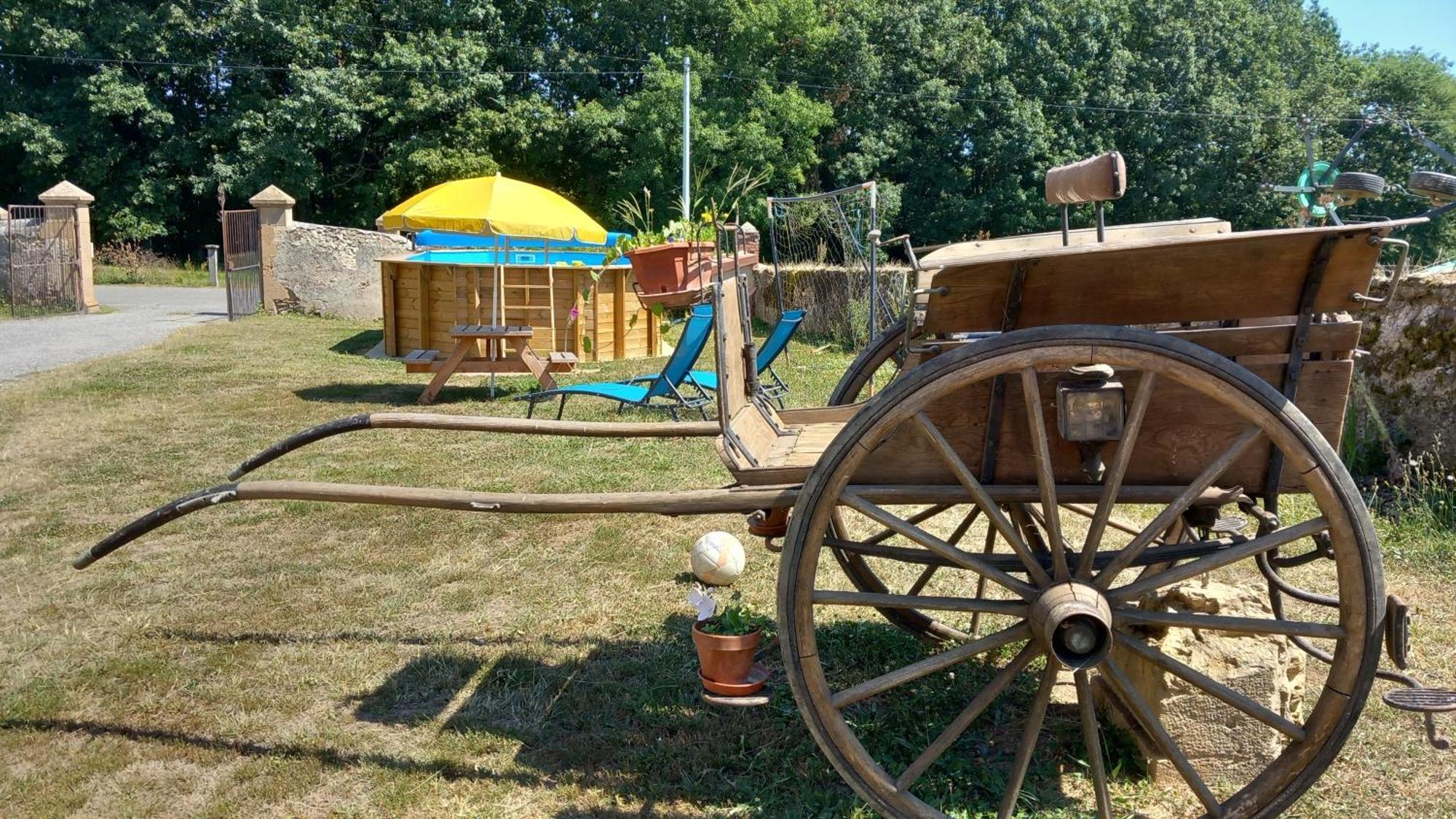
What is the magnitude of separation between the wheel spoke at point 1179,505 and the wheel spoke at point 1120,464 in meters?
0.05

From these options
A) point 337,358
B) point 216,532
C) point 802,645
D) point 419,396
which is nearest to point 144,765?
point 802,645

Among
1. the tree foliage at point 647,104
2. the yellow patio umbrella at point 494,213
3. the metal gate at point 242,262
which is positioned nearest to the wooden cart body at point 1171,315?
the yellow patio umbrella at point 494,213

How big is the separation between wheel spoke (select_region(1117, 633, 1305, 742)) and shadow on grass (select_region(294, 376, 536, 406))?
25.4ft

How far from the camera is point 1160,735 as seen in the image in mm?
2242

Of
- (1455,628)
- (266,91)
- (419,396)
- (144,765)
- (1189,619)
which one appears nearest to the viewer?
(1189,619)

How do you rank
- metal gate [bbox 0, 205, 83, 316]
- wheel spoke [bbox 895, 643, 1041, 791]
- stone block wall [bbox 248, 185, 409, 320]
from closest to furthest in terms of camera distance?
1. wheel spoke [bbox 895, 643, 1041, 791]
2. stone block wall [bbox 248, 185, 409, 320]
3. metal gate [bbox 0, 205, 83, 316]

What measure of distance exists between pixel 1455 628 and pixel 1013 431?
99.2 inches

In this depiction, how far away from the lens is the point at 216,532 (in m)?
5.26

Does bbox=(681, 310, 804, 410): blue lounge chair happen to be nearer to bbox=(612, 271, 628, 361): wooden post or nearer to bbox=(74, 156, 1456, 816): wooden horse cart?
bbox=(612, 271, 628, 361): wooden post

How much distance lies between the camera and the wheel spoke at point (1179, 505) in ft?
6.79

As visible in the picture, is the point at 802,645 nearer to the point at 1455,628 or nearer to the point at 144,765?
the point at 144,765

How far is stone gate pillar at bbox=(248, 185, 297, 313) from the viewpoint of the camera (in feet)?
53.8

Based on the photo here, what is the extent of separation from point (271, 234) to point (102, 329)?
3.01 m

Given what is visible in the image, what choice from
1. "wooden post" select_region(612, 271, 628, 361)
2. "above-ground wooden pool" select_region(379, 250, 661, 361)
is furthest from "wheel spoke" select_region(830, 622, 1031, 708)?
"wooden post" select_region(612, 271, 628, 361)
